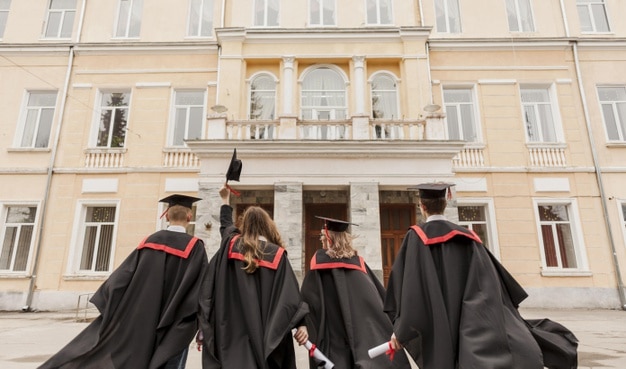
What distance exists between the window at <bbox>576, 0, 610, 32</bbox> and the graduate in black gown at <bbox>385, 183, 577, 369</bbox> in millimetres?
16082

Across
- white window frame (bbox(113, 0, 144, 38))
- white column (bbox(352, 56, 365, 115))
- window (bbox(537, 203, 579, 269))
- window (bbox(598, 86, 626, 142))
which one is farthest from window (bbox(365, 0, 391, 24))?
white window frame (bbox(113, 0, 144, 38))

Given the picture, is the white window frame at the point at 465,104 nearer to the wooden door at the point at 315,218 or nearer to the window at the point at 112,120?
the wooden door at the point at 315,218

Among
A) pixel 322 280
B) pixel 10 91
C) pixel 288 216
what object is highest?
pixel 10 91

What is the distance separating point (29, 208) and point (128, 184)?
373cm

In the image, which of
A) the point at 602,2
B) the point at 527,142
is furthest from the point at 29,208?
the point at 602,2

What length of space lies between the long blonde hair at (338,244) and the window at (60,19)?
16.0 m

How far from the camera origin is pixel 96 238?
42.8 ft

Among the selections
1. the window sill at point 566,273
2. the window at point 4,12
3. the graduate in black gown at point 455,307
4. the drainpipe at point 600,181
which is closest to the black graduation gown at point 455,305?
the graduate in black gown at point 455,307

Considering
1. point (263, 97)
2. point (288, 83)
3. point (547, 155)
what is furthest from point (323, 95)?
point (547, 155)

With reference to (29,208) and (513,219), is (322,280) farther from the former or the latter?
(29,208)

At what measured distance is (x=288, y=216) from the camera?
10.6 metres

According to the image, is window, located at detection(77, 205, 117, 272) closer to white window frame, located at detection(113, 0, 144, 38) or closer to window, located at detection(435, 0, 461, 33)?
white window frame, located at detection(113, 0, 144, 38)

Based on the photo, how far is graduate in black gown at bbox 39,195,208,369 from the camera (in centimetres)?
341

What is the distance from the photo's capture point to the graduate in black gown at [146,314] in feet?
11.2
